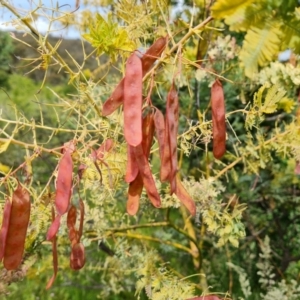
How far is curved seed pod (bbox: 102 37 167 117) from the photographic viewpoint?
56 centimetres

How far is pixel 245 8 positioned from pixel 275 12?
28 mm

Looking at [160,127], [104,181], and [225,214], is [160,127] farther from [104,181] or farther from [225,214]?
[225,214]

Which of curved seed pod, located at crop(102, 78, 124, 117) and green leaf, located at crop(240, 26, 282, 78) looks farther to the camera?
curved seed pod, located at crop(102, 78, 124, 117)

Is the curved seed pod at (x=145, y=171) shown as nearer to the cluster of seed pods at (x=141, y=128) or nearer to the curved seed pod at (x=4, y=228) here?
the cluster of seed pods at (x=141, y=128)

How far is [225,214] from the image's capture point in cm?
103

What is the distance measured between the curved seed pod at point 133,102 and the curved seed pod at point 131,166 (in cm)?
4

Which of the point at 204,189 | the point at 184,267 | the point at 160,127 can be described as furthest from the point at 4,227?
the point at 184,267

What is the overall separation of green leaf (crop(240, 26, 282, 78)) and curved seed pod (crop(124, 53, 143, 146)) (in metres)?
0.12

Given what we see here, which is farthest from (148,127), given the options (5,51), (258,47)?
(5,51)

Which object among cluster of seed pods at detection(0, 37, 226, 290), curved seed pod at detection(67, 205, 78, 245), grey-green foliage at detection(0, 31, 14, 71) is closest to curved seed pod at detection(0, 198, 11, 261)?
cluster of seed pods at detection(0, 37, 226, 290)

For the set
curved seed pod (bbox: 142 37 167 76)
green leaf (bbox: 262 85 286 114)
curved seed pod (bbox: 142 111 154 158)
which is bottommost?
curved seed pod (bbox: 142 111 154 158)

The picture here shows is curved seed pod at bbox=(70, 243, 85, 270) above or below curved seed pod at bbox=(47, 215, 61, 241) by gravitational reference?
below

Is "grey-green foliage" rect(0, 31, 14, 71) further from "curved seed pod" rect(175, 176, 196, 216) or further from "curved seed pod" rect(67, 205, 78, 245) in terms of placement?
"curved seed pod" rect(175, 176, 196, 216)

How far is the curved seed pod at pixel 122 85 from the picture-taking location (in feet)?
1.84
